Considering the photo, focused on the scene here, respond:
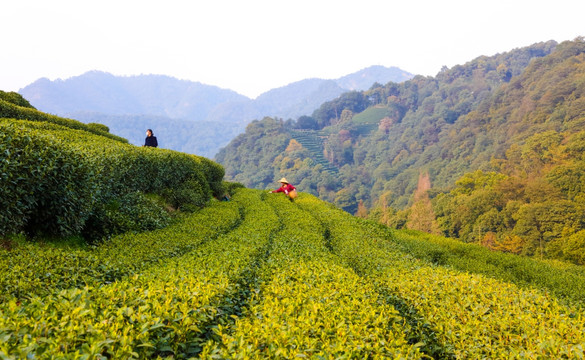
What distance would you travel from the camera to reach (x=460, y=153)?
101m

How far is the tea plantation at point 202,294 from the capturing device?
3.45 meters

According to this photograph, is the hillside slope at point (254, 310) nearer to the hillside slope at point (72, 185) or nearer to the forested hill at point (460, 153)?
the hillside slope at point (72, 185)

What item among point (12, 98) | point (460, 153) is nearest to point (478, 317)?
point (12, 98)

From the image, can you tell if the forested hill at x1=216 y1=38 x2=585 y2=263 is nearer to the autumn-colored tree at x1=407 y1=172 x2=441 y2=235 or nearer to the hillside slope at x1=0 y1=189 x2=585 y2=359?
the autumn-colored tree at x1=407 y1=172 x2=441 y2=235

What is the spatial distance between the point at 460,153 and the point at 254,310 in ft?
356

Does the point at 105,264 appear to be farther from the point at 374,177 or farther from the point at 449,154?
the point at 374,177

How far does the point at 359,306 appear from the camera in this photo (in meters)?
5.10

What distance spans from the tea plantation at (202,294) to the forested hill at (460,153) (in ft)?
124

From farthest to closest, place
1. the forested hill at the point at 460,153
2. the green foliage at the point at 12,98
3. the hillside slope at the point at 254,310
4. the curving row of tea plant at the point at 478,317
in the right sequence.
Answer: the forested hill at the point at 460,153
the green foliage at the point at 12,98
the curving row of tea plant at the point at 478,317
the hillside slope at the point at 254,310

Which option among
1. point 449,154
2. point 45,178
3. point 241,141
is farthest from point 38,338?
point 241,141

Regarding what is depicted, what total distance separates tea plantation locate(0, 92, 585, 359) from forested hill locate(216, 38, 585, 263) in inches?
1487

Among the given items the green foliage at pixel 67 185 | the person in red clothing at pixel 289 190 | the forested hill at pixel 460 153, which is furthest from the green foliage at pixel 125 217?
the forested hill at pixel 460 153

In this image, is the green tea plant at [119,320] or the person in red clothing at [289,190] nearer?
the green tea plant at [119,320]

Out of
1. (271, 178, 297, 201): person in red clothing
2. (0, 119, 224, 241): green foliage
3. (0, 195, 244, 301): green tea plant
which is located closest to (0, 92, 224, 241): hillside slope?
(0, 119, 224, 241): green foliage
